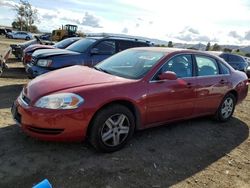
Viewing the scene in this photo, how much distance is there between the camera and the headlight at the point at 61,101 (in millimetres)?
4121

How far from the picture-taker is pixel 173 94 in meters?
5.21

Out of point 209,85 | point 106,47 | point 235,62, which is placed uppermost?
point 106,47

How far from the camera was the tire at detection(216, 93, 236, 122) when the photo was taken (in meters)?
6.53

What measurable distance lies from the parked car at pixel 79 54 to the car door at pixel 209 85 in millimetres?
3690

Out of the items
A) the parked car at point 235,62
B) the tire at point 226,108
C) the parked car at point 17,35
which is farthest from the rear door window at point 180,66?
the parked car at point 17,35

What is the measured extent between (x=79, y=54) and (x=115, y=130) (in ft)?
15.4

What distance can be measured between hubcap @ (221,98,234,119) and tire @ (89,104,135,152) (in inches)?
107

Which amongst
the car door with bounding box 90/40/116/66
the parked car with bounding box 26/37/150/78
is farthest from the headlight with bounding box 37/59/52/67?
the car door with bounding box 90/40/116/66

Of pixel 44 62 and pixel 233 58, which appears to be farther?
pixel 233 58

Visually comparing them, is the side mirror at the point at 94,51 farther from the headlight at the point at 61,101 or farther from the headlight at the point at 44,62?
the headlight at the point at 61,101

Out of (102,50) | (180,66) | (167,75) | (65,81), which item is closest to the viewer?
(65,81)

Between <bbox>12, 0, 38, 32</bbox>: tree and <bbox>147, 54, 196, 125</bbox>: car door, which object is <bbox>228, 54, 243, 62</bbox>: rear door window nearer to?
<bbox>147, 54, 196, 125</bbox>: car door

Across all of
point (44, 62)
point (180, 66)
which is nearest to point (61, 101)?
point (180, 66)

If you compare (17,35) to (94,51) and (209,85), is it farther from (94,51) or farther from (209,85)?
(209,85)
